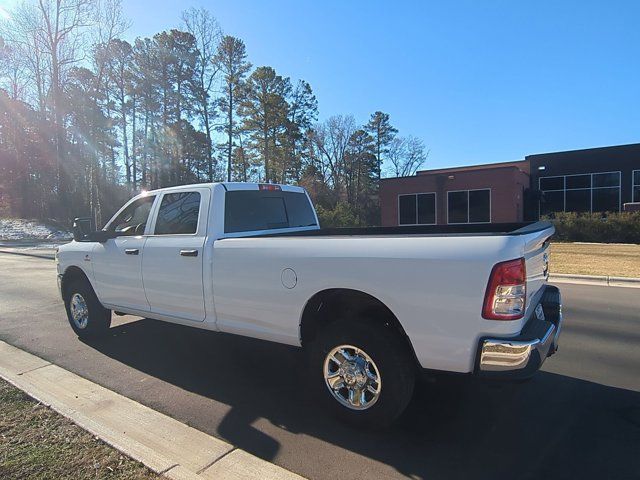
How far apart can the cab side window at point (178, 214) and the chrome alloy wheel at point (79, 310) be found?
191 cm

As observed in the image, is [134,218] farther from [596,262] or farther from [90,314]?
[596,262]

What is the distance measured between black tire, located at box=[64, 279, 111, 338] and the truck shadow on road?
131 cm

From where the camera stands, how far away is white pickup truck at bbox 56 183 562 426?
2.84 m

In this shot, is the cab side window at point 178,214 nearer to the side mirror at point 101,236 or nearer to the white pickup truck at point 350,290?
the white pickup truck at point 350,290

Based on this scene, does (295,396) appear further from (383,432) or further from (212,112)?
(212,112)

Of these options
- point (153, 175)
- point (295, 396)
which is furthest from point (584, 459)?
point (153, 175)

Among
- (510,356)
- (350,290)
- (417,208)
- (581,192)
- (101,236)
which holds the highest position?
(581,192)

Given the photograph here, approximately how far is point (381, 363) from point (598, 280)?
9168mm

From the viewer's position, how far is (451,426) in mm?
3512

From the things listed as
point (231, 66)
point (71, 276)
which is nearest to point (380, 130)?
point (231, 66)

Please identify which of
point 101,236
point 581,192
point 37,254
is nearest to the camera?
point 101,236

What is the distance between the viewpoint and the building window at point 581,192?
94.9ft

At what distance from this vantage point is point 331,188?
196ft

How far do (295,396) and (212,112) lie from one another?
1743 inches
